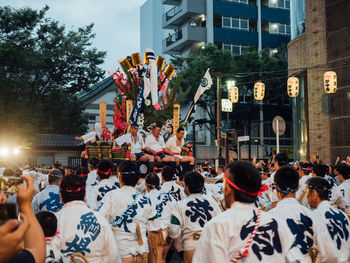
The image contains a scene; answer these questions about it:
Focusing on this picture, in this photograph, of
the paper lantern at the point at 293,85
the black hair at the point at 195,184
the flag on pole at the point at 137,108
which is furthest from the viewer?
the paper lantern at the point at 293,85

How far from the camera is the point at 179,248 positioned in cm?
543

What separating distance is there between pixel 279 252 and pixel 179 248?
8.78ft

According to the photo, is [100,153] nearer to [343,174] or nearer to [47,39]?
[343,174]

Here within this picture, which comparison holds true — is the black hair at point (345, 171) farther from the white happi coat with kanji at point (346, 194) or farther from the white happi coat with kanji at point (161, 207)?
the white happi coat with kanji at point (161, 207)

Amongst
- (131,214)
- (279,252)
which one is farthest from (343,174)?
(279,252)

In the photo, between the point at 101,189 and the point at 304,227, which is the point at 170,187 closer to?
the point at 101,189

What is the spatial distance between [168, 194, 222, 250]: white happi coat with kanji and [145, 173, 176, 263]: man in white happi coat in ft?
2.47

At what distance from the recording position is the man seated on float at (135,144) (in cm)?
1065

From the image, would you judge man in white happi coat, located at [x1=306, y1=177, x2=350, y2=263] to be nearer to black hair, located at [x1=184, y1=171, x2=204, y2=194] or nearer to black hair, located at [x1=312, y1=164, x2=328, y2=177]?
black hair, located at [x1=184, y1=171, x2=204, y2=194]

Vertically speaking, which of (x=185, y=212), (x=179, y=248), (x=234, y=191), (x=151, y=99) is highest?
(x=151, y=99)

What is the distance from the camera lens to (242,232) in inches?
112

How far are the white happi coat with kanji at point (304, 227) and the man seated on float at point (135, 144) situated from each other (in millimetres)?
6887

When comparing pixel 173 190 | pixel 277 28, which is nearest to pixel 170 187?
pixel 173 190

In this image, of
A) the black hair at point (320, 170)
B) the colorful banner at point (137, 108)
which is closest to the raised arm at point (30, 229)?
the black hair at point (320, 170)
